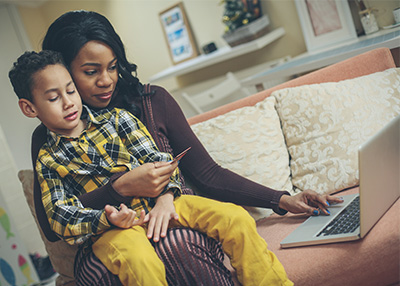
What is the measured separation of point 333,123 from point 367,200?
22.3 inches

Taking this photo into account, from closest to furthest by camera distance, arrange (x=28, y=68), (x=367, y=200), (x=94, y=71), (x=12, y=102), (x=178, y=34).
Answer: (x=367, y=200), (x=28, y=68), (x=94, y=71), (x=178, y=34), (x=12, y=102)

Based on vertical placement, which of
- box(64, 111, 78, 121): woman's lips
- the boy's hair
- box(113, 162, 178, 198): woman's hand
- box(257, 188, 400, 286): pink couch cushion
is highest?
the boy's hair

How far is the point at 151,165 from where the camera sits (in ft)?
4.02

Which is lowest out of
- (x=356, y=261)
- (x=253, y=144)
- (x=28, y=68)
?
(x=356, y=261)

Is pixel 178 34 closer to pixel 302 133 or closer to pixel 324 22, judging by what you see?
pixel 324 22

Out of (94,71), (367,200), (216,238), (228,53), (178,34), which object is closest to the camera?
(367,200)

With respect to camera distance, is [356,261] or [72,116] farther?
[72,116]

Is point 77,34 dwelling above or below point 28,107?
above

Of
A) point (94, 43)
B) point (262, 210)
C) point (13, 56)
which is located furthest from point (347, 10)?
point (13, 56)

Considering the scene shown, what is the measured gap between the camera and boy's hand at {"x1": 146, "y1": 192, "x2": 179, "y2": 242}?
113cm

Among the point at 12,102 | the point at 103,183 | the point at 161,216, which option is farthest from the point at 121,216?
the point at 12,102

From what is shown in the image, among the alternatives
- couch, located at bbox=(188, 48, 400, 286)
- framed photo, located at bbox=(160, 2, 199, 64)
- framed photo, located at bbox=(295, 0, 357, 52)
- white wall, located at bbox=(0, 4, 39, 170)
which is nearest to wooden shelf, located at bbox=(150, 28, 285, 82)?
framed photo, located at bbox=(160, 2, 199, 64)

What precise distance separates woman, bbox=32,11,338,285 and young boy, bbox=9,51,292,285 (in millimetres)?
51

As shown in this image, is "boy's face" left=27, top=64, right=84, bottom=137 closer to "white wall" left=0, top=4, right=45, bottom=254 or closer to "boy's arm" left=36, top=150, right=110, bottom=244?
"boy's arm" left=36, top=150, right=110, bottom=244
